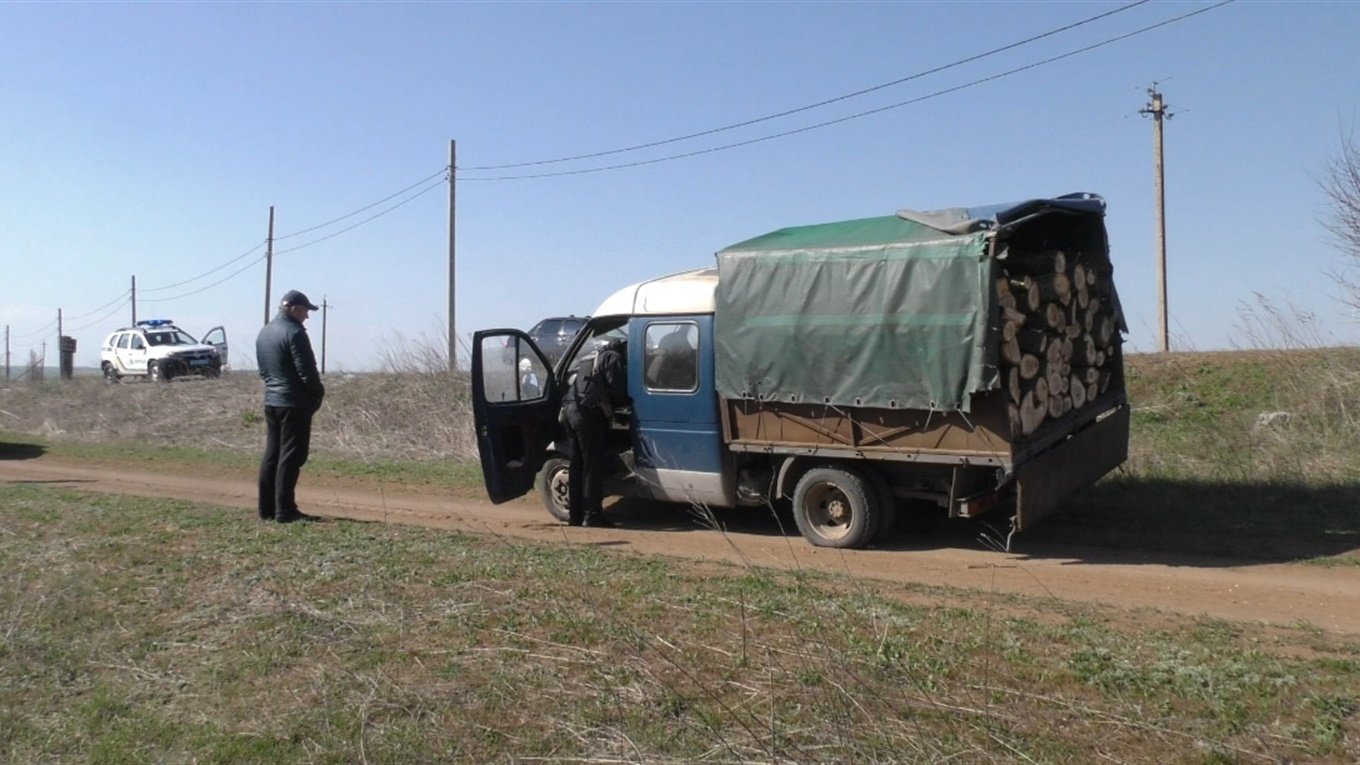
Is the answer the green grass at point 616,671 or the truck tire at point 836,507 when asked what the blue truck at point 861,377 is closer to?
the truck tire at point 836,507

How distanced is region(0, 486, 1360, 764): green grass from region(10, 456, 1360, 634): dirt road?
0.77 meters

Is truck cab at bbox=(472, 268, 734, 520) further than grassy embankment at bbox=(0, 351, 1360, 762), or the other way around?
truck cab at bbox=(472, 268, 734, 520)

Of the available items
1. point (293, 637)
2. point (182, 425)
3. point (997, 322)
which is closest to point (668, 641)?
point (293, 637)

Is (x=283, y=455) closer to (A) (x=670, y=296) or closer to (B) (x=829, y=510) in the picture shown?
Answer: (A) (x=670, y=296)

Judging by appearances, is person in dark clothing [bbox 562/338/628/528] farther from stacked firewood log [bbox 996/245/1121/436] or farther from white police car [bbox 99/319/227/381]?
white police car [bbox 99/319/227/381]

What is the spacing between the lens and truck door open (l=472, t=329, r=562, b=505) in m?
9.97

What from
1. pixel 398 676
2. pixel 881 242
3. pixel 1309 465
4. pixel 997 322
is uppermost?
pixel 881 242

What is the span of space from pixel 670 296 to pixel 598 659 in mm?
4798

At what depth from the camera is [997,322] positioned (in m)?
7.87

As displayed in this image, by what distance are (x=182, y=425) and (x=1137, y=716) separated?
22410mm

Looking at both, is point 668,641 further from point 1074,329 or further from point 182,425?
point 182,425

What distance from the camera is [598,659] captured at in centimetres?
559

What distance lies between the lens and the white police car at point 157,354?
34062 millimetres

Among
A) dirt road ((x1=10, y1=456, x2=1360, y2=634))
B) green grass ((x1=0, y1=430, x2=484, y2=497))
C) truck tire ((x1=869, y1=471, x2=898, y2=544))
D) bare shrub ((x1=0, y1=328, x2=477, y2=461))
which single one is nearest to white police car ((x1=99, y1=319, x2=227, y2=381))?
bare shrub ((x1=0, y1=328, x2=477, y2=461))
